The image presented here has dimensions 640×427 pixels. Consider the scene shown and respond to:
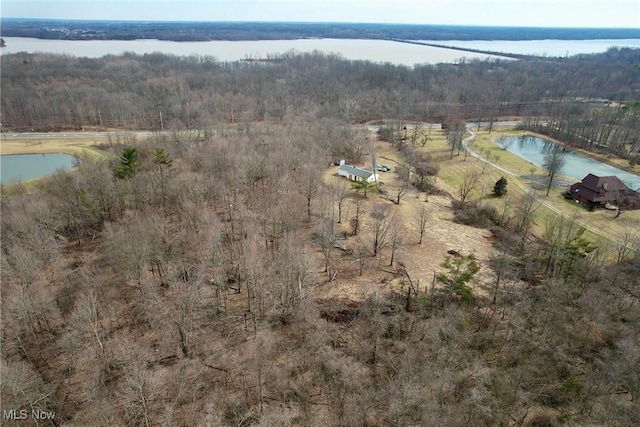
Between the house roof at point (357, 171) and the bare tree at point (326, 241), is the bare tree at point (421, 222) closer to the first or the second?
the bare tree at point (326, 241)

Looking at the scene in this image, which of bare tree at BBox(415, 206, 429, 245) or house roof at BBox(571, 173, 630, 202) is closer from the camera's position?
bare tree at BBox(415, 206, 429, 245)

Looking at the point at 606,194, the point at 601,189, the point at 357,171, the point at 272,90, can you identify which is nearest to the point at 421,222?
the point at 357,171

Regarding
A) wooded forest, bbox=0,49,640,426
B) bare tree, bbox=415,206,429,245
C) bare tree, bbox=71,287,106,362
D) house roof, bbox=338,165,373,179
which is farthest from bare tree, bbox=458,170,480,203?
bare tree, bbox=71,287,106,362

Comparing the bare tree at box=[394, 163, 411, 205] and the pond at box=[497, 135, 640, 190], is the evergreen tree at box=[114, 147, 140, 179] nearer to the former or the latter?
the bare tree at box=[394, 163, 411, 205]

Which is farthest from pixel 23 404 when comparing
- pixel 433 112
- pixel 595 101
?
pixel 595 101

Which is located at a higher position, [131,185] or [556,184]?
[131,185]

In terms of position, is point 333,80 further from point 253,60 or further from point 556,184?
point 556,184

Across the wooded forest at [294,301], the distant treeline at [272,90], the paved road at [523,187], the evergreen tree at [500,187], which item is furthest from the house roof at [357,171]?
the distant treeline at [272,90]
